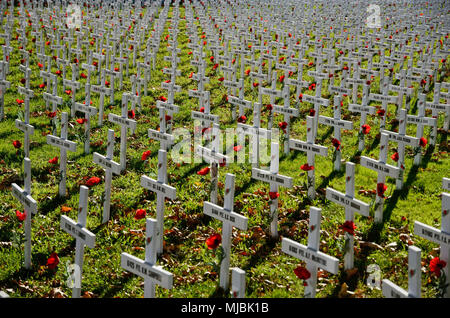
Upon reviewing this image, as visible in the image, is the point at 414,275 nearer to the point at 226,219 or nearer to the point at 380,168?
the point at 226,219

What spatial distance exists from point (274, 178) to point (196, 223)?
1378 millimetres

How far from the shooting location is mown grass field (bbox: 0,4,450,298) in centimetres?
562

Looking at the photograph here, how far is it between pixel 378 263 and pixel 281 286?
1243mm

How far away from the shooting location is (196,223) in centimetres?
687

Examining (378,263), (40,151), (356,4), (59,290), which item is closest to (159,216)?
(59,290)

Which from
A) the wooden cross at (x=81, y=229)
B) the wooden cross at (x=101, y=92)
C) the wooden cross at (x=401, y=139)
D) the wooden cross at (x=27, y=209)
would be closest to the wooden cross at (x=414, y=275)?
the wooden cross at (x=81, y=229)

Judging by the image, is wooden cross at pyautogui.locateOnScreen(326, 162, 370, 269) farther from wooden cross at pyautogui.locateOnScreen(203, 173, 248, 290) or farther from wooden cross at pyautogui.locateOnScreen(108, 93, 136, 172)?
wooden cross at pyautogui.locateOnScreen(108, 93, 136, 172)

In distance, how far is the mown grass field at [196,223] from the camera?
18.4ft

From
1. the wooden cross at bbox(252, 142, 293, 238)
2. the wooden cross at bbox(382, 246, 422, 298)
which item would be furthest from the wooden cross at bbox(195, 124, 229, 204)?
the wooden cross at bbox(382, 246, 422, 298)

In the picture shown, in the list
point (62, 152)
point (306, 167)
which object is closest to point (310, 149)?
point (306, 167)

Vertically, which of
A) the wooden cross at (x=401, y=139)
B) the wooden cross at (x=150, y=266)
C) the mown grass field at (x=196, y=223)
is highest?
the wooden cross at (x=401, y=139)

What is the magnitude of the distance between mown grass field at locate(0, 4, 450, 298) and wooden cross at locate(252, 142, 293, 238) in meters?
0.22

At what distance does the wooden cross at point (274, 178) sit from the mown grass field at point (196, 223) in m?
0.22

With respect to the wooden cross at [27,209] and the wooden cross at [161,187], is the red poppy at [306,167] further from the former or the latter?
the wooden cross at [27,209]
